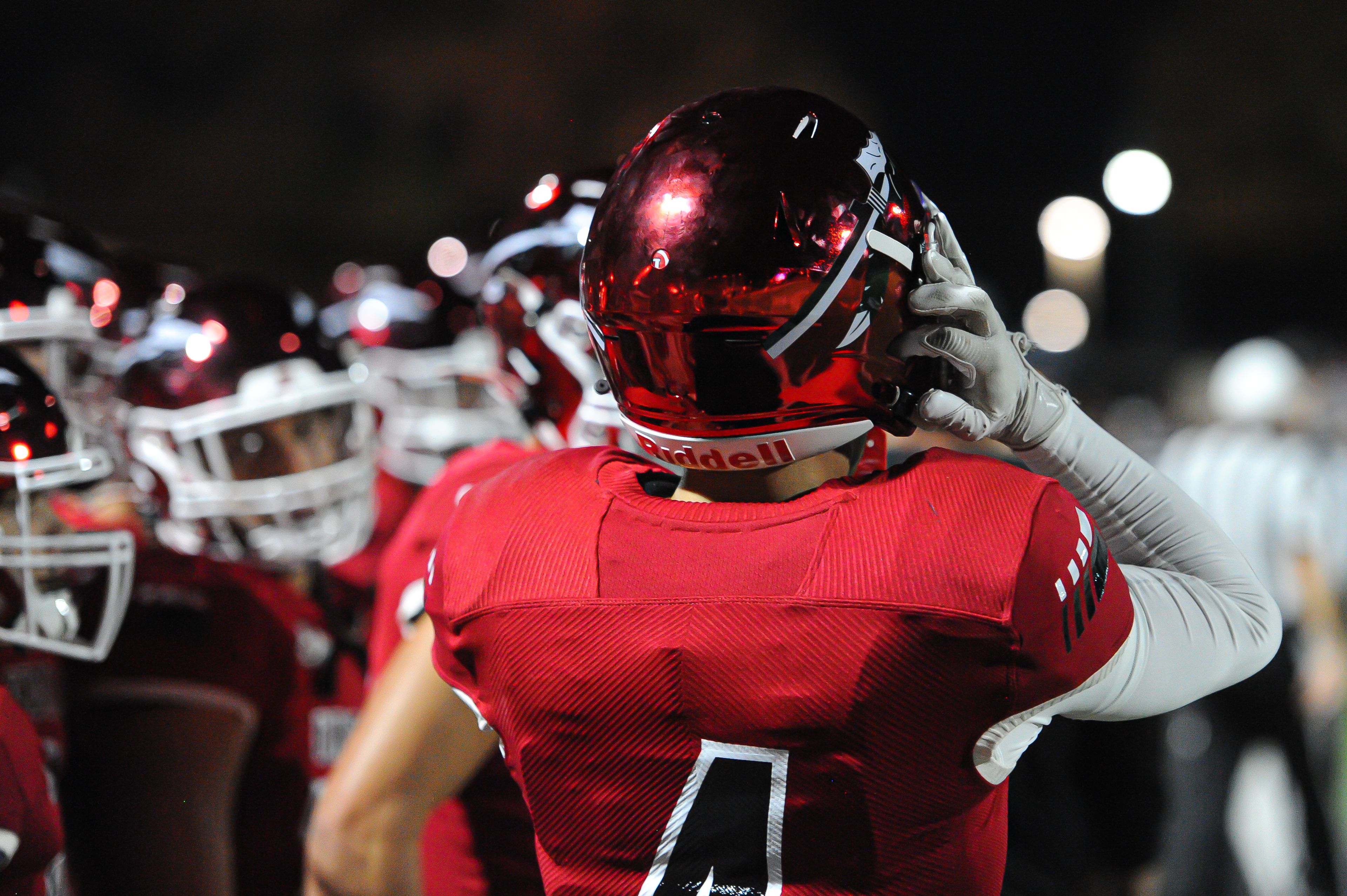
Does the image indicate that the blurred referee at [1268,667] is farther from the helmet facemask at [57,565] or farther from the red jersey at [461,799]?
the helmet facemask at [57,565]

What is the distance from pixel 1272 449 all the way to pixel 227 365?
4303 mm

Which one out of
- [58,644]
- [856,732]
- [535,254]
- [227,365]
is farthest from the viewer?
[227,365]

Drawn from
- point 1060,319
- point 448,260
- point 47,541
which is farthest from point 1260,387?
point 1060,319

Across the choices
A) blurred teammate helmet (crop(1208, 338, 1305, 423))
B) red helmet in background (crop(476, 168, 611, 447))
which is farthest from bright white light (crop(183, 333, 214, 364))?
blurred teammate helmet (crop(1208, 338, 1305, 423))

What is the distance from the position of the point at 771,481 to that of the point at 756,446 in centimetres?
7

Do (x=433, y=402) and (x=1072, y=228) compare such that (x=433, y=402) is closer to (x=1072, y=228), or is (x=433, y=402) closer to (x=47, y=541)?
(x=47, y=541)

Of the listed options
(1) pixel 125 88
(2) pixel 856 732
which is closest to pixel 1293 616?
(2) pixel 856 732

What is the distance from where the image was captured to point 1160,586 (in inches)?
50.6

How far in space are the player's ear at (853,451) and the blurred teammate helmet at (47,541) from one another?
1.43 metres

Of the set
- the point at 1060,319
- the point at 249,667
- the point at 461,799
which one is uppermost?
the point at 249,667

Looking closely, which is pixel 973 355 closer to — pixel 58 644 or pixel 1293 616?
pixel 58 644

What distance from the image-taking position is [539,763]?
1296 millimetres

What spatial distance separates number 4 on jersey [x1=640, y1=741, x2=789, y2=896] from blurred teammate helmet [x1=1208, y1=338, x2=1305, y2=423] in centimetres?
497

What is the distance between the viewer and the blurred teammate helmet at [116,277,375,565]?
2879 mm
